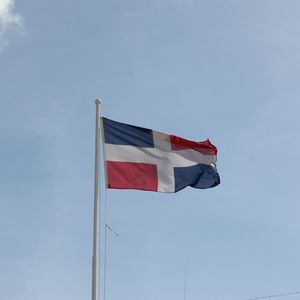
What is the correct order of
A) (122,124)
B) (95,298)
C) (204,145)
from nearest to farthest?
(95,298) < (122,124) < (204,145)

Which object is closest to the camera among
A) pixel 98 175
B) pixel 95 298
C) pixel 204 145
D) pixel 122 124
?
pixel 95 298

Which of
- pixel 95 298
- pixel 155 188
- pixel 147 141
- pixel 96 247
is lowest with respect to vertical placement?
pixel 95 298

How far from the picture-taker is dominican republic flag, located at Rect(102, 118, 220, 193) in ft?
72.1

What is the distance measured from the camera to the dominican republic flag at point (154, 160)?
2198 centimetres

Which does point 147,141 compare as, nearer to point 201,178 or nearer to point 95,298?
point 201,178

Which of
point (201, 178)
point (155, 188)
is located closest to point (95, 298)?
point (155, 188)

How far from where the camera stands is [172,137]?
2341cm

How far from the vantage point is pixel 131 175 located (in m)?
22.1

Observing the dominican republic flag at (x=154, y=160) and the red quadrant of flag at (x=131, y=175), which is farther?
the dominican republic flag at (x=154, y=160)

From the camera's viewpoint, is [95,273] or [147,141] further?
[147,141]

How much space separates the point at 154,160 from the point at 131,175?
1.10 metres

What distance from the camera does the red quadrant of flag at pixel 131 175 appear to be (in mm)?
21625

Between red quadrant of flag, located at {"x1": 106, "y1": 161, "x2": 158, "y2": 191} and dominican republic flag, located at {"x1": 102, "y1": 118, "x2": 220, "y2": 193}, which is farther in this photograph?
dominican republic flag, located at {"x1": 102, "y1": 118, "x2": 220, "y2": 193}

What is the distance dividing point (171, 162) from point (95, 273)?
16.1 feet
